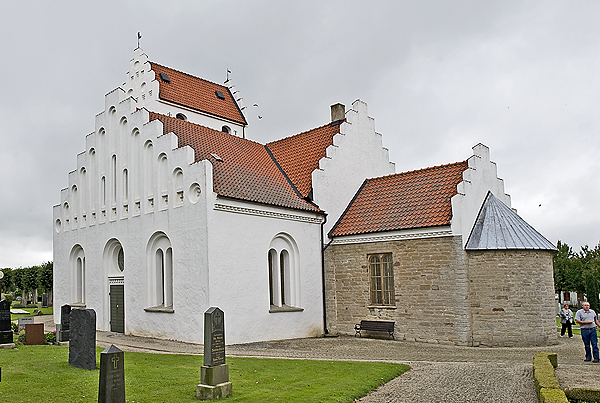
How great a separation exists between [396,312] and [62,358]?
39.5 feet

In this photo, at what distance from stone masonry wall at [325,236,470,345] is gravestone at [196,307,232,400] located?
36.6 feet

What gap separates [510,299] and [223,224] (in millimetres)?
10624

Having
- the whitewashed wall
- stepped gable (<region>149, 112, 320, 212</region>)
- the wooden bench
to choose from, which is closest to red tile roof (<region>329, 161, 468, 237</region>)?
the whitewashed wall

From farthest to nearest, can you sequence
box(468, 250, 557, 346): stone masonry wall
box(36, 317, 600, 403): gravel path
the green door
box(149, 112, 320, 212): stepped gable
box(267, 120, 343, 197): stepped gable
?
box(267, 120, 343, 197): stepped gable → the green door → box(149, 112, 320, 212): stepped gable → box(468, 250, 557, 346): stone masonry wall → box(36, 317, 600, 403): gravel path

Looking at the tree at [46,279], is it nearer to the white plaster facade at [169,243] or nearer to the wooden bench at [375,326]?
the white plaster facade at [169,243]

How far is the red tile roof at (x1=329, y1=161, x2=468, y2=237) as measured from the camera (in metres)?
20.5

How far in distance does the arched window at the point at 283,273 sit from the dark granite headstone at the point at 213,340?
1064 cm

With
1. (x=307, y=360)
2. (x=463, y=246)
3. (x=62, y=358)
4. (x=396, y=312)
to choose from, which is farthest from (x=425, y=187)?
(x=62, y=358)

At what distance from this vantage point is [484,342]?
61.7ft

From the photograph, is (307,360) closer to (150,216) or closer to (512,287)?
(512,287)

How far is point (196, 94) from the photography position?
2984 cm

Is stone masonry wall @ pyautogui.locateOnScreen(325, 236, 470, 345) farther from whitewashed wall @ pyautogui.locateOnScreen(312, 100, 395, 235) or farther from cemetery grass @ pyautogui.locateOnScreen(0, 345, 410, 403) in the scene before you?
cemetery grass @ pyautogui.locateOnScreen(0, 345, 410, 403)

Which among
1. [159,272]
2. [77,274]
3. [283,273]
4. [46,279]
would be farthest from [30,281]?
[283,273]

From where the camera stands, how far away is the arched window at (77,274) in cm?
2611
